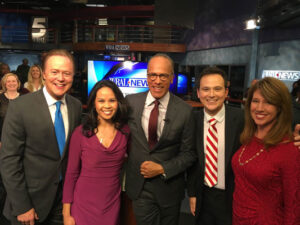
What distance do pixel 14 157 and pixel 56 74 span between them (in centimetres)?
59

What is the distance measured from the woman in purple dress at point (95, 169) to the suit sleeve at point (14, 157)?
0.89 ft

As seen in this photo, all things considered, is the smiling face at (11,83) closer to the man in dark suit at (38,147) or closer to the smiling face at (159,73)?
the man in dark suit at (38,147)

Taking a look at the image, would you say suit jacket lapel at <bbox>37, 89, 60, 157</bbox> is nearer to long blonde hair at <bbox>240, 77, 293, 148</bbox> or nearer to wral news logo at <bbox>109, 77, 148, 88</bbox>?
long blonde hair at <bbox>240, 77, 293, 148</bbox>

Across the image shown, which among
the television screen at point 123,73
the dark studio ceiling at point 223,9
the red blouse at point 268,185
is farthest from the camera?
the dark studio ceiling at point 223,9

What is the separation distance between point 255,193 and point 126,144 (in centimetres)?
90

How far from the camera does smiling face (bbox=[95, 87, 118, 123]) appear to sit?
1.75 meters

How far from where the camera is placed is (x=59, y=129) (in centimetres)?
172

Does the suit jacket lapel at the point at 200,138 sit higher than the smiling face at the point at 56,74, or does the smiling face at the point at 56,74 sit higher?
the smiling face at the point at 56,74

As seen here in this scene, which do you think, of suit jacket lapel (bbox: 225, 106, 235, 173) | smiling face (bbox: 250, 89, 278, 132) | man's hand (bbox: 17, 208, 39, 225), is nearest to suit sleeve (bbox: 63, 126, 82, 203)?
man's hand (bbox: 17, 208, 39, 225)

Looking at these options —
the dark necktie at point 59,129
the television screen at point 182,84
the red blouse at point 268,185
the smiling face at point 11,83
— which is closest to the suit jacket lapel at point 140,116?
the dark necktie at point 59,129

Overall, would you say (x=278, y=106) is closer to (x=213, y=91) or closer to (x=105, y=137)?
(x=213, y=91)

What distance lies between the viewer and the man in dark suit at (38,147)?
5.31ft

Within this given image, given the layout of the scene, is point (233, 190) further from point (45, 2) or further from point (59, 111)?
point (45, 2)

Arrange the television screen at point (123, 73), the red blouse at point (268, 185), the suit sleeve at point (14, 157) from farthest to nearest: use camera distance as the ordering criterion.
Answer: the television screen at point (123, 73), the suit sleeve at point (14, 157), the red blouse at point (268, 185)
